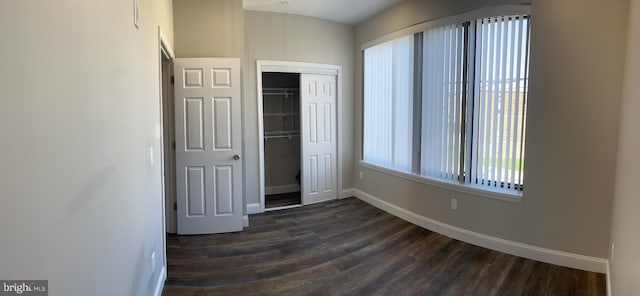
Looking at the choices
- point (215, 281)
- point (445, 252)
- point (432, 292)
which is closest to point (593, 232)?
point (445, 252)

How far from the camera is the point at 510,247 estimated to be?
3.38m

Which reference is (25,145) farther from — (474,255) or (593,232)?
(593,232)

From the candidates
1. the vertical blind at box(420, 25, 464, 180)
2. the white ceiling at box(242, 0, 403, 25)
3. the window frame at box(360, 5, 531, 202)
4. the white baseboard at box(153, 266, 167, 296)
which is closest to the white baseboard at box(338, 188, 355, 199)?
the window frame at box(360, 5, 531, 202)

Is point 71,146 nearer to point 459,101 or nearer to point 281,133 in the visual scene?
point 459,101

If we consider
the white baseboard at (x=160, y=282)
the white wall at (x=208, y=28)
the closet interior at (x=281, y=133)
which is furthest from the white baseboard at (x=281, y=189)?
the white baseboard at (x=160, y=282)

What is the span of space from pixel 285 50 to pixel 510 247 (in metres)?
3.74

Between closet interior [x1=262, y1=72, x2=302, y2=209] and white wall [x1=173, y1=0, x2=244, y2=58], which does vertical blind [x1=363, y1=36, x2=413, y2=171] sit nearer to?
closet interior [x1=262, y1=72, x2=302, y2=209]

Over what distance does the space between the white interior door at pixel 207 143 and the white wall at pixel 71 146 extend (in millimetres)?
1941

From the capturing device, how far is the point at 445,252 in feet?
11.4

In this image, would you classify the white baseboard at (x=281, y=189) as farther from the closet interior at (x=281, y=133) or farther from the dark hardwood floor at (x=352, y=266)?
the dark hardwood floor at (x=352, y=266)

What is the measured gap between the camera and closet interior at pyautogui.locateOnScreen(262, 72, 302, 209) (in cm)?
606

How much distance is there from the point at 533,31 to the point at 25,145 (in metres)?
3.67

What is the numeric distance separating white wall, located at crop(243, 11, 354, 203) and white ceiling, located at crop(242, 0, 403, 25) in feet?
0.52

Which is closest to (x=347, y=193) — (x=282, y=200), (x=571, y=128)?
(x=282, y=200)
